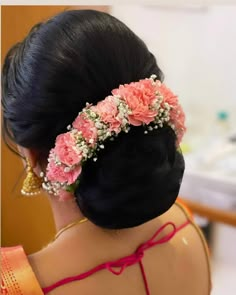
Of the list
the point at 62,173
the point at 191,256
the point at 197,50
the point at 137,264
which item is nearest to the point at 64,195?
the point at 62,173

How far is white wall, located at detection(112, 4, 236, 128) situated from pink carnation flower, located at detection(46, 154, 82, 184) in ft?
4.32

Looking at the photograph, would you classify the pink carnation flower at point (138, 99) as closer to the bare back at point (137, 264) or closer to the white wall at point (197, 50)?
the bare back at point (137, 264)

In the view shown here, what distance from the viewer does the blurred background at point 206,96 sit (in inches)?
68.9

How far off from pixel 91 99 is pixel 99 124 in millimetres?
42

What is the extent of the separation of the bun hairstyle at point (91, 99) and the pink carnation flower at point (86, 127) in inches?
0.6

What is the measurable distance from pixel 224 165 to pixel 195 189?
0.49ft

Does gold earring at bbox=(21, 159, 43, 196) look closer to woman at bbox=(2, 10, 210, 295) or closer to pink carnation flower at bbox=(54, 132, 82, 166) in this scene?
woman at bbox=(2, 10, 210, 295)

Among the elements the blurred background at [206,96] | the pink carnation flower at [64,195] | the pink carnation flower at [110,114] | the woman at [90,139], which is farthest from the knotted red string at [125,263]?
the blurred background at [206,96]

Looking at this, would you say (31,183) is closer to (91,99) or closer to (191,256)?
(91,99)

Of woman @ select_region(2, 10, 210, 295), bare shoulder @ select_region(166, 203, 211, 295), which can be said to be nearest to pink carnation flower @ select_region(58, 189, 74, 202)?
woman @ select_region(2, 10, 210, 295)

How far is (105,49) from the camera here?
65 cm

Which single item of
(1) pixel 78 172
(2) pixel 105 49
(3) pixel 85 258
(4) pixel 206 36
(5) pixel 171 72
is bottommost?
(5) pixel 171 72

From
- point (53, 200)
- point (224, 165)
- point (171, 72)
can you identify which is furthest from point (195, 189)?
point (53, 200)

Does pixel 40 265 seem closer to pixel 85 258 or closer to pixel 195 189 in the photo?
pixel 85 258
